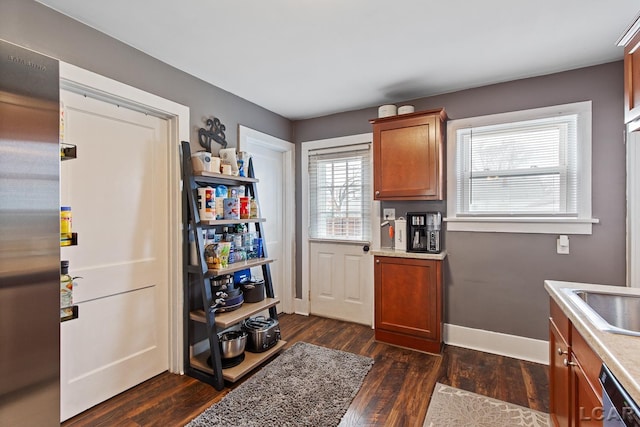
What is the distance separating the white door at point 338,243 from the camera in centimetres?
338

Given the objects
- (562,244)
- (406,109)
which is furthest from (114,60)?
(562,244)

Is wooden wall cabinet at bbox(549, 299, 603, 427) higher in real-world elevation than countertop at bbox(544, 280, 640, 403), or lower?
lower

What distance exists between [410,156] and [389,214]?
0.69 meters

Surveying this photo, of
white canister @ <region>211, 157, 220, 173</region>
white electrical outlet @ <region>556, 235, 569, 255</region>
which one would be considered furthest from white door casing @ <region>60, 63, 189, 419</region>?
white electrical outlet @ <region>556, 235, 569, 255</region>

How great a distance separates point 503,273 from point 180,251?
2.82 metres

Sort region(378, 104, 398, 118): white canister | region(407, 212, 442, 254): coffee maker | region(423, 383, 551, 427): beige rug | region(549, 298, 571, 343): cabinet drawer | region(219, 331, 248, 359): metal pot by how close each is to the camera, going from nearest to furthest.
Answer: region(549, 298, 571, 343): cabinet drawer < region(423, 383, 551, 427): beige rug < region(219, 331, 248, 359): metal pot < region(407, 212, 442, 254): coffee maker < region(378, 104, 398, 118): white canister

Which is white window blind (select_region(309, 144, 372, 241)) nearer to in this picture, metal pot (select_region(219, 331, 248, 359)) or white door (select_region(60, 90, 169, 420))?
metal pot (select_region(219, 331, 248, 359))

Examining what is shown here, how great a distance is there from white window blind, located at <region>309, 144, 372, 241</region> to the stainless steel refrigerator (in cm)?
Result: 270

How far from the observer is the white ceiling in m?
1.68

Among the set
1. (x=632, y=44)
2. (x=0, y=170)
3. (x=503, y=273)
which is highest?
(x=632, y=44)

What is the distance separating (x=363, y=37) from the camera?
1.98m

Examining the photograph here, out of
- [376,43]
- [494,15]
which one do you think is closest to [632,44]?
[494,15]

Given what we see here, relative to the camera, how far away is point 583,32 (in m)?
1.93

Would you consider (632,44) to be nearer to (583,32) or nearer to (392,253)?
(583,32)
